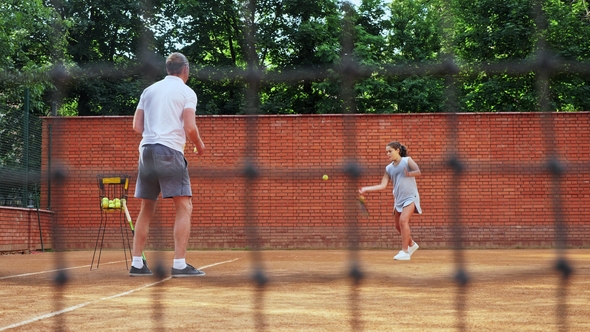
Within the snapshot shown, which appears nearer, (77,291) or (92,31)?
(77,291)

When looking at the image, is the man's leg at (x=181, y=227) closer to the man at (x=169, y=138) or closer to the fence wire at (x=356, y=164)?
the man at (x=169, y=138)

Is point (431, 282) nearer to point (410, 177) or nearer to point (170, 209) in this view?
point (410, 177)

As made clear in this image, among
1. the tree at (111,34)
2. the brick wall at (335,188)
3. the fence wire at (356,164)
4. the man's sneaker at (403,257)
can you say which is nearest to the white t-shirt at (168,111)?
the fence wire at (356,164)

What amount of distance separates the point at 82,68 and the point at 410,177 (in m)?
3.47

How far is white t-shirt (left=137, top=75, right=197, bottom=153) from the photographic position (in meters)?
4.97

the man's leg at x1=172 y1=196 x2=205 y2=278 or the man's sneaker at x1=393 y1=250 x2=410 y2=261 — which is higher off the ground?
the man's leg at x1=172 y1=196 x2=205 y2=278

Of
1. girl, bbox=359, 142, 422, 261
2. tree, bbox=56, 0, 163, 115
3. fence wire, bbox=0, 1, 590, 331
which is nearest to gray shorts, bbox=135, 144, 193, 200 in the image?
fence wire, bbox=0, 1, 590, 331

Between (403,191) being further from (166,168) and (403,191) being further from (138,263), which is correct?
(166,168)

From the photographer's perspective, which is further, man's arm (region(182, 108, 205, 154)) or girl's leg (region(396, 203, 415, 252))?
girl's leg (region(396, 203, 415, 252))

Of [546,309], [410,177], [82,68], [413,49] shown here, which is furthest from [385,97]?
[546,309]

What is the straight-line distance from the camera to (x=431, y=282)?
5230 mm

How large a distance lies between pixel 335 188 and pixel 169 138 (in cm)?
966

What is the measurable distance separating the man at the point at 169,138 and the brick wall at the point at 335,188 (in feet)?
27.8

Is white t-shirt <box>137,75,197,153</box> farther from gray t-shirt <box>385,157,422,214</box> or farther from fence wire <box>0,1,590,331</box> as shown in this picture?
gray t-shirt <box>385,157,422,214</box>
